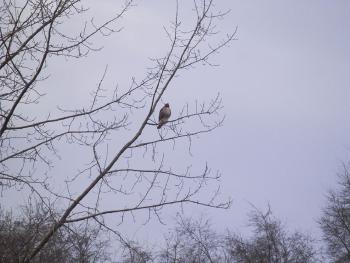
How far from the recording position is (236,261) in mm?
20891

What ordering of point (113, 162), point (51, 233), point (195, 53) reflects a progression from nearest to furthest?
point (51, 233), point (113, 162), point (195, 53)

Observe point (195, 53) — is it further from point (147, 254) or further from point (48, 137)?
point (147, 254)

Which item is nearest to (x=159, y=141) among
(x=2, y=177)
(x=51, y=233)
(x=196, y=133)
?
(x=196, y=133)

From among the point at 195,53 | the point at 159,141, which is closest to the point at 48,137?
the point at 159,141

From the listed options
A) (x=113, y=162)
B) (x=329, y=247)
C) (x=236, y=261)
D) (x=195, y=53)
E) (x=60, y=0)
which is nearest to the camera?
(x=113, y=162)

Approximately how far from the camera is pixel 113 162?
158 inches

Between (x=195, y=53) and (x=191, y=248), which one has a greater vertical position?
(x=191, y=248)

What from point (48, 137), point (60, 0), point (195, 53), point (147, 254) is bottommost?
point (147, 254)

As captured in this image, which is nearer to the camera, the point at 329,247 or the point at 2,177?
the point at 2,177

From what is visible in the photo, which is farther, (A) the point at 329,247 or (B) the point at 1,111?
(A) the point at 329,247

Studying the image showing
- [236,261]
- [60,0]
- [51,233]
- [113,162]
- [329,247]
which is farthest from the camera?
[236,261]

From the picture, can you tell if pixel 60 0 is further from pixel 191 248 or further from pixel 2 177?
pixel 191 248

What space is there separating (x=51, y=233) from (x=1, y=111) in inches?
62.9

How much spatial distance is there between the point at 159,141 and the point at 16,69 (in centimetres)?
165
